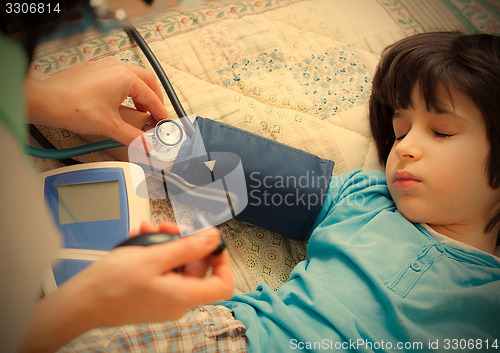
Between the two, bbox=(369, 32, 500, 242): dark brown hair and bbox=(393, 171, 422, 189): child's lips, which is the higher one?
bbox=(369, 32, 500, 242): dark brown hair

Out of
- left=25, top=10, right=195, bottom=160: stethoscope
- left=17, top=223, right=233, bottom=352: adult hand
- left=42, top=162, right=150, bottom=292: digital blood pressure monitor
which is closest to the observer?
left=17, top=223, right=233, bottom=352: adult hand

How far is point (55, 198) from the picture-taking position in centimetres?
35

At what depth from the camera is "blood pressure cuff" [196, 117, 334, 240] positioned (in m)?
0.56

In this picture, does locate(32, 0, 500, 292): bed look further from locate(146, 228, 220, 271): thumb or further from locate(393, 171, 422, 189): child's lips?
locate(146, 228, 220, 271): thumb

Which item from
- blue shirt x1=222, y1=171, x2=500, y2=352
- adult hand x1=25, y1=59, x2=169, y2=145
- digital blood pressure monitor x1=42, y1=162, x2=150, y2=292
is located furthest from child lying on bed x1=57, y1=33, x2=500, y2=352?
adult hand x1=25, y1=59, x2=169, y2=145

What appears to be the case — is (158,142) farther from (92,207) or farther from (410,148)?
(410,148)

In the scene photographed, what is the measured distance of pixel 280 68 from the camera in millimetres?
711

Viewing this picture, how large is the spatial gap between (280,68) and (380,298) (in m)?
0.45

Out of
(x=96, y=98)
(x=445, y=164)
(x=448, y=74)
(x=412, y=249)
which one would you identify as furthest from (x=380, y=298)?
(x=96, y=98)

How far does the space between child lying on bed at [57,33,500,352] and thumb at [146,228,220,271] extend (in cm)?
19

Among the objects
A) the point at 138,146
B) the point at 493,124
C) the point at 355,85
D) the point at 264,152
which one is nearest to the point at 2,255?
the point at 138,146

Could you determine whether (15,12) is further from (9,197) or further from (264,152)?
(264,152)

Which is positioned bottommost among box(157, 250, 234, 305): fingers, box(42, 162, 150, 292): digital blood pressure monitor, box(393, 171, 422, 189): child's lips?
box(393, 171, 422, 189): child's lips

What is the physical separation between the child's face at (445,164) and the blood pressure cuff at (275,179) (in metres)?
0.13
